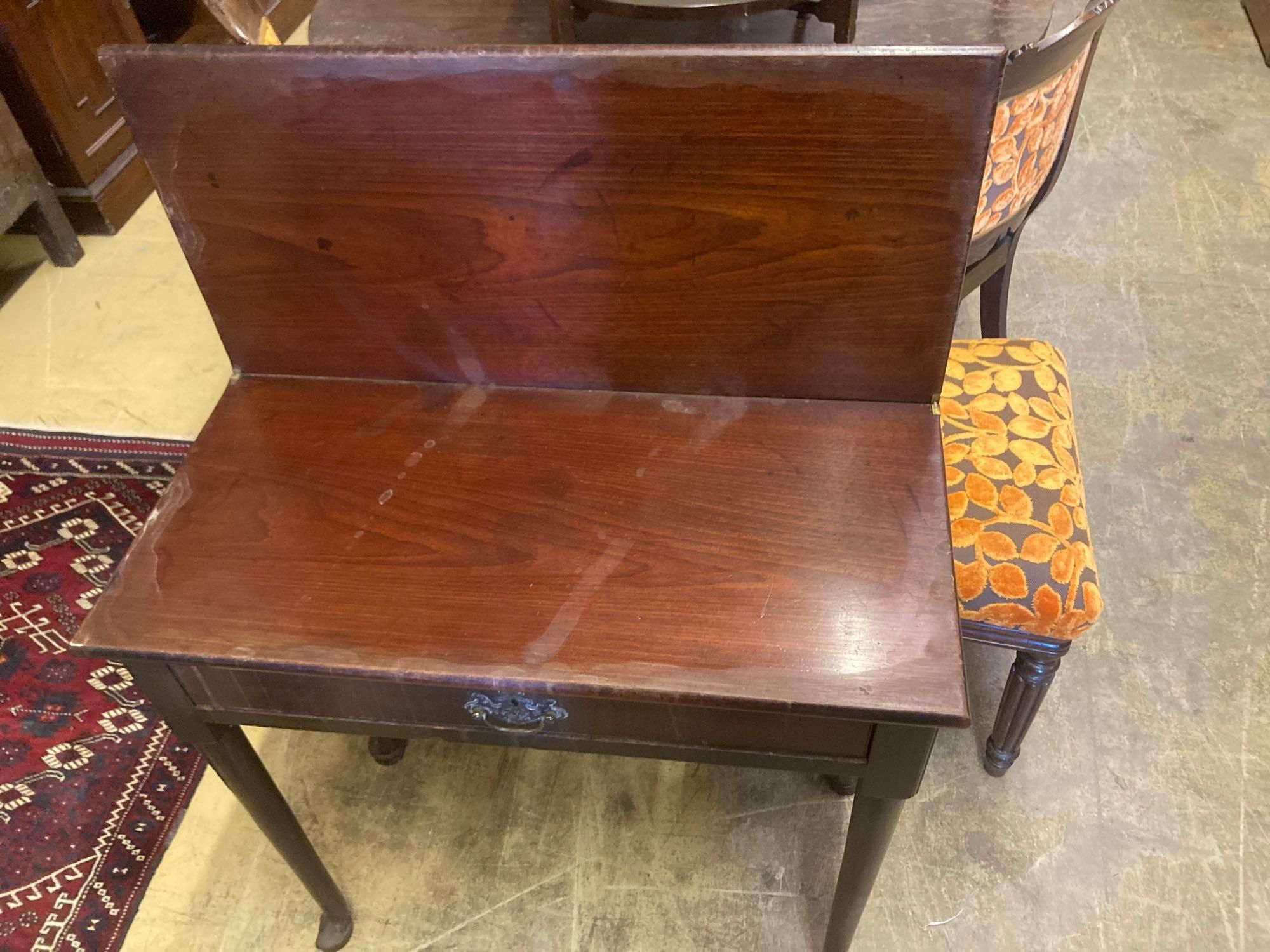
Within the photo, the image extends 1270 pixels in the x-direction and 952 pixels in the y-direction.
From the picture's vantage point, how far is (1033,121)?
4.52 feet

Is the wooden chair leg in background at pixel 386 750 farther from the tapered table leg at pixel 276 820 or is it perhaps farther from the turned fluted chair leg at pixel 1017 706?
the turned fluted chair leg at pixel 1017 706

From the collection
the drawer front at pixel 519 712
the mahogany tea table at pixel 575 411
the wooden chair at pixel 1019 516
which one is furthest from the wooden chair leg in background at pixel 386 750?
the wooden chair at pixel 1019 516

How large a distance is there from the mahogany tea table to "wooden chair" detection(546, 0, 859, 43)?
25.1 inches

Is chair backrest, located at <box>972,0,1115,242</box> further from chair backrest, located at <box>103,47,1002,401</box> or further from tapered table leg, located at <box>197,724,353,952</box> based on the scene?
tapered table leg, located at <box>197,724,353,952</box>

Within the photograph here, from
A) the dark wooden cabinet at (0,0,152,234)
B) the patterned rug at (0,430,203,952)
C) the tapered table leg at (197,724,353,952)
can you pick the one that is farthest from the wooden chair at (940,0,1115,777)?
the dark wooden cabinet at (0,0,152,234)

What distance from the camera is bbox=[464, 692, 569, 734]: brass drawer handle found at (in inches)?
34.3

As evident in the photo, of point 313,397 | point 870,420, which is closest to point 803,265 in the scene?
point 870,420

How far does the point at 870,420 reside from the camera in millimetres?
1025

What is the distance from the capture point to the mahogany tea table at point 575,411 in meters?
0.84

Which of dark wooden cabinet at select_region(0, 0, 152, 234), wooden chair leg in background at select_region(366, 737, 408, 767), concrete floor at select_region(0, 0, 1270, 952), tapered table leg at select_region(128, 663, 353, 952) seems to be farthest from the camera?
dark wooden cabinet at select_region(0, 0, 152, 234)

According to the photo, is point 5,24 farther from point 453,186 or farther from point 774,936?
point 774,936

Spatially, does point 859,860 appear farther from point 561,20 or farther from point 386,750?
point 561,20

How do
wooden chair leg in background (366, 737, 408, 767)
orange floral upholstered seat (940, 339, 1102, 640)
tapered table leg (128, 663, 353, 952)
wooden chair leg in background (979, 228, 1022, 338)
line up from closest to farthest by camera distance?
tapered table leg (128, 663, 353, 952) < orange floral upholstered seat (940, 339, 1102, 640) < wooden chair leg in background (366, 737, 408, 767) < wooden chair leg in background (979, 228, 1022, 338)

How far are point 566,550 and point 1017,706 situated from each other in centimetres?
81
